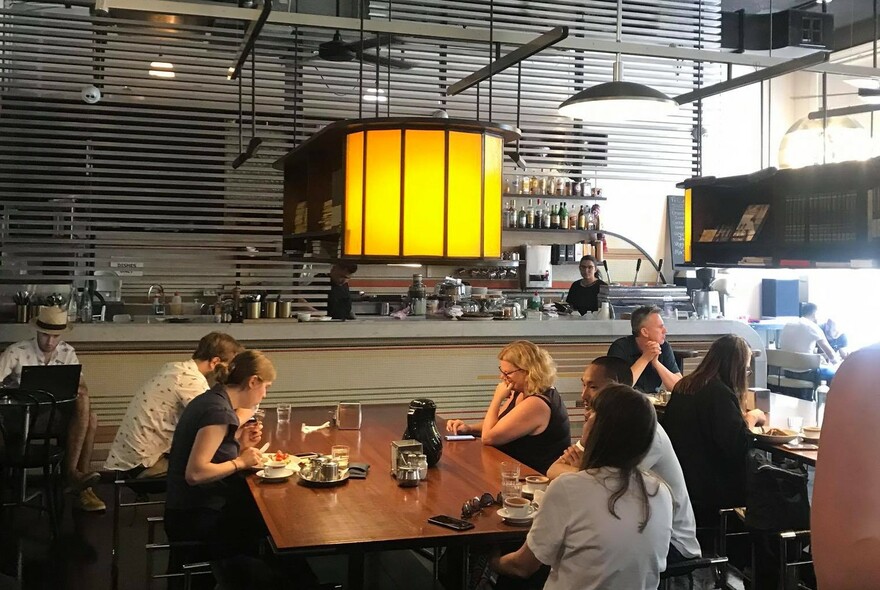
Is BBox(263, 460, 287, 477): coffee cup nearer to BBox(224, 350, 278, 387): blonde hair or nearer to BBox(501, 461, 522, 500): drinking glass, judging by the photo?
BBox(224, 350, 278, 387): blonde hair

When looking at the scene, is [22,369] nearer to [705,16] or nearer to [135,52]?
[135,52]

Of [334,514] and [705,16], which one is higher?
[705,16]

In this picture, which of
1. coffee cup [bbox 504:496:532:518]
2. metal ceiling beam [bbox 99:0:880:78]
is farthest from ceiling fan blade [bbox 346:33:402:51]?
coffee cup [bbox 504:496:532:518]

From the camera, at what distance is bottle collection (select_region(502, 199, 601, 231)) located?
10.5 meters

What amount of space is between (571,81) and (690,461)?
520 centimetres

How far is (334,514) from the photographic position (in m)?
3.01

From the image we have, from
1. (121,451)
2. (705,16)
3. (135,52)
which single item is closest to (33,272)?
(135,52)

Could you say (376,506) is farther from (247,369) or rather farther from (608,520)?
(247,369)

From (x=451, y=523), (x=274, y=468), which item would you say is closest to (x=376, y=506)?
(x=451, y=523)

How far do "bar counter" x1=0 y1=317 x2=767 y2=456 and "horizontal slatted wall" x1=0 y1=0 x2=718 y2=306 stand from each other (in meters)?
0.77

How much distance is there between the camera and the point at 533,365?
4.36 meters

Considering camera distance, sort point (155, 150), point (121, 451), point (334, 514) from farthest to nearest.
Answer: point (155, 150) < point (121, 451) < point (334, 514)

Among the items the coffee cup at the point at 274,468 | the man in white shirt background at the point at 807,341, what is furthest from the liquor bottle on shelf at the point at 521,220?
the coffee cup at the point at 274,468

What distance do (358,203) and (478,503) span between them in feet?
3.83
